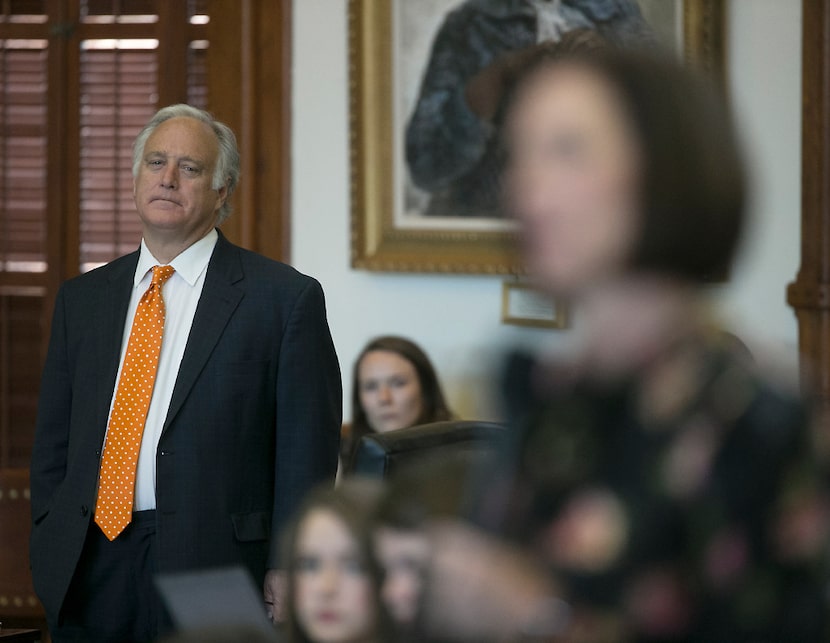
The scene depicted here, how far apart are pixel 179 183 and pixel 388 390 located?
170cm

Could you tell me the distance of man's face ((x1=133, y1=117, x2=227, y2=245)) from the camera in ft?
10.4

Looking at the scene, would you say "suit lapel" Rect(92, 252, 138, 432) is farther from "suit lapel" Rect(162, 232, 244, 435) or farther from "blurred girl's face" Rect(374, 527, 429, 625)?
"blurred girl's face" Rect(374, 527, 429, 625)

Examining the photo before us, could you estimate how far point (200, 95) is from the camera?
215 inches

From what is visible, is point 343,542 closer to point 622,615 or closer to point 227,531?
point 622,615

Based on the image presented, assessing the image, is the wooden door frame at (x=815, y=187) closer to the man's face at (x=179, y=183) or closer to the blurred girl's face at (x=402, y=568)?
the man's face at (x=179, y=183)

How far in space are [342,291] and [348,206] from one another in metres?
0.34

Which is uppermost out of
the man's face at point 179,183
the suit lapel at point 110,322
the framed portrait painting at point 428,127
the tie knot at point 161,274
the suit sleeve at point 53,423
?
the framed portrait painting at point 428,127

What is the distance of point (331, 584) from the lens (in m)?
1.02

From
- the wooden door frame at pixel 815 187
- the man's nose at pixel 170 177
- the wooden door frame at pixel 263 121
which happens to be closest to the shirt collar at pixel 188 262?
the man's nose at pixel 170 177

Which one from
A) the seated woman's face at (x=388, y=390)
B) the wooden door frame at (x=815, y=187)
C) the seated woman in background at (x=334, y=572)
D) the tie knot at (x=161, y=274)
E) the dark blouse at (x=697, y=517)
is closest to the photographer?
the dark blouse at (x=697, y=517)

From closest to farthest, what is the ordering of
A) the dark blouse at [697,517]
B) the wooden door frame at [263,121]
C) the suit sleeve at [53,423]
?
the dark blouse at [697,517] → the suit sleeve at [53,423] → the wooden door frame at [263,121]

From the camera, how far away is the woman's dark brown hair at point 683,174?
2.96 feet

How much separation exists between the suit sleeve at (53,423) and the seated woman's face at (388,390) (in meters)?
1.53

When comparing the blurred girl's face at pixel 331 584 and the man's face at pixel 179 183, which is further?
the man's face at pixel 179 183
